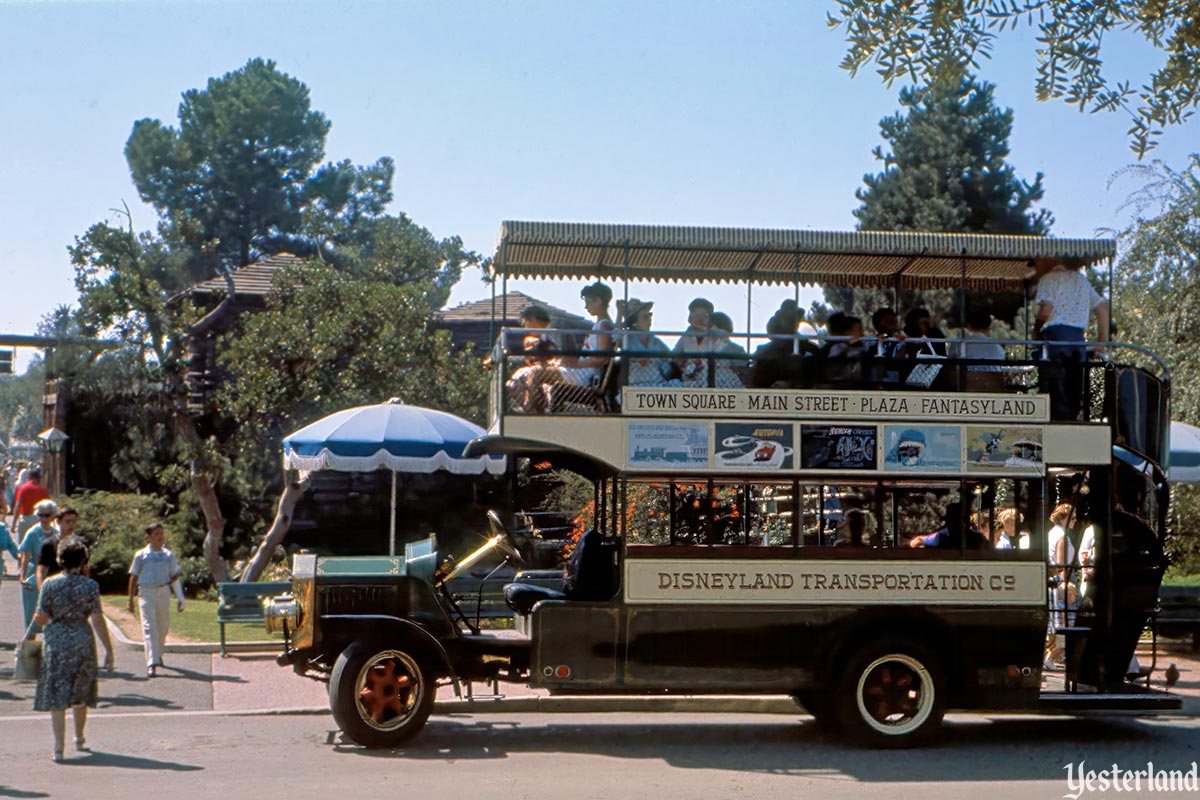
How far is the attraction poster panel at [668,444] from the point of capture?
34.2ft

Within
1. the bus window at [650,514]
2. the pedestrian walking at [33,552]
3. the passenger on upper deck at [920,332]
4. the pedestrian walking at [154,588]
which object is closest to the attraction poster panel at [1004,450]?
the passenger on upper deck at [920,332]

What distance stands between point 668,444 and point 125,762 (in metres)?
4.45

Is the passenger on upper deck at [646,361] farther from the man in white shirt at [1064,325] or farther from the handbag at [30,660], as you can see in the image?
the handbag at [30,660]

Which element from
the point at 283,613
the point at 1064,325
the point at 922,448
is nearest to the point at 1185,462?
the point at 1064,325

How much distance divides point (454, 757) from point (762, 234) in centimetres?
464

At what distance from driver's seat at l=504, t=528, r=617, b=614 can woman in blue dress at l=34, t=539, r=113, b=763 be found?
3077mm

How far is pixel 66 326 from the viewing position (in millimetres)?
39906

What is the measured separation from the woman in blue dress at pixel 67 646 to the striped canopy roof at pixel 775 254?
396 centimetres

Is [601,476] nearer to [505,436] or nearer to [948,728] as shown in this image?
[505,436]

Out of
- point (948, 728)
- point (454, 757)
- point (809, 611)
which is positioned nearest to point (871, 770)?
point (809, 611)

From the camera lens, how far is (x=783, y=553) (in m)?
10.4

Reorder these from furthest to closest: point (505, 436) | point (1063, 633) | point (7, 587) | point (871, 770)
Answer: point (7, 587)
point (1063, 633)
point (505, 436)
point (871, 770)

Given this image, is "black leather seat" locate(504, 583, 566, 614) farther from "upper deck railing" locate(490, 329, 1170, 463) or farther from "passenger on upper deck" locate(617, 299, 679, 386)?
"passenger on upper deck" locate(617, 299, 679, 386)

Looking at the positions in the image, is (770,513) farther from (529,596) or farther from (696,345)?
(529,596)
